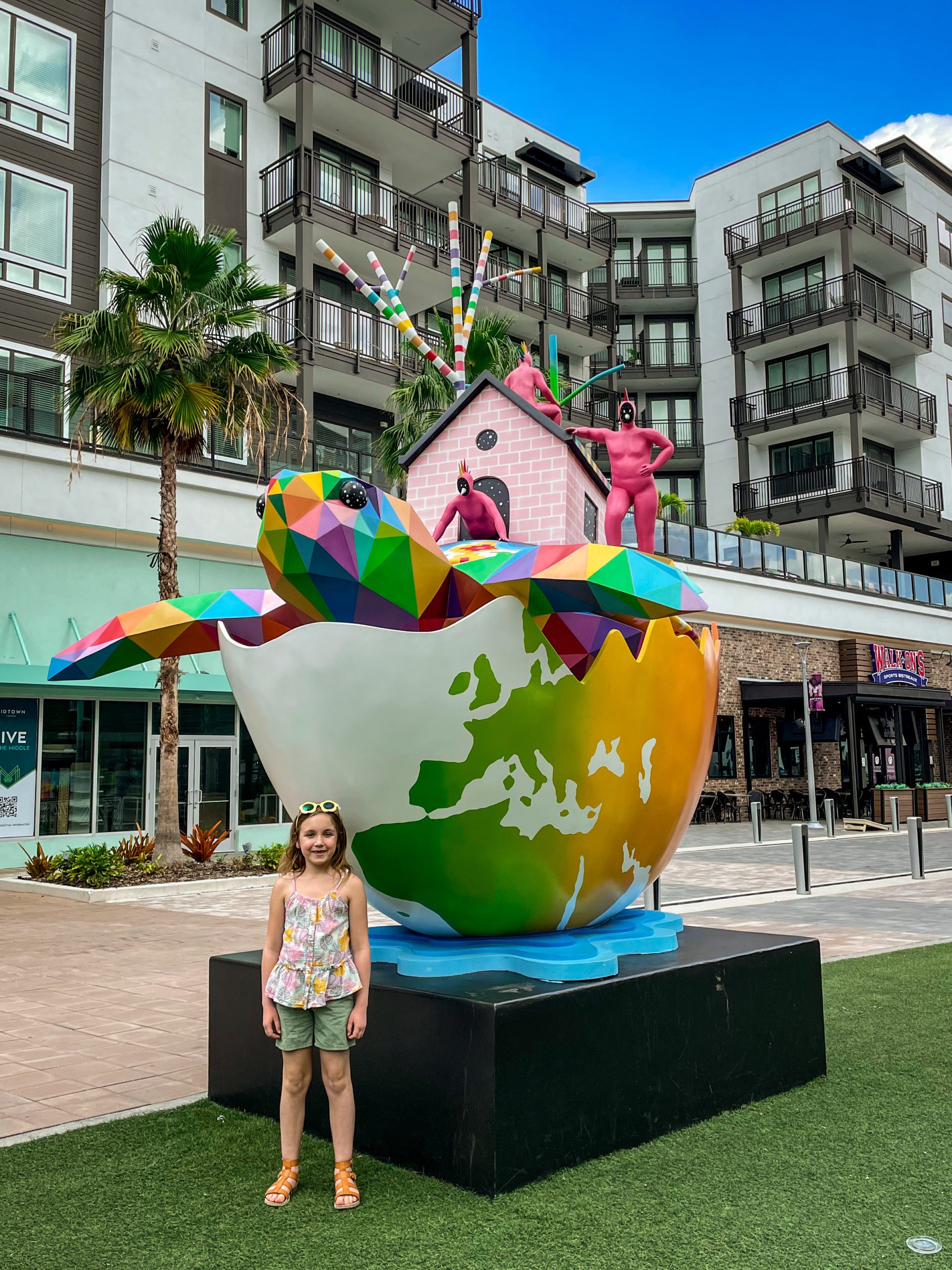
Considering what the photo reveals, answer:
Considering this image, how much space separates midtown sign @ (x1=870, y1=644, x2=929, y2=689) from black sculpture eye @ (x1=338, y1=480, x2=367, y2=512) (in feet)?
99.3

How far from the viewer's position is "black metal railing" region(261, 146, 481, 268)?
23188mm

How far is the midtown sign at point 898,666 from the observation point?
3175 centimetres

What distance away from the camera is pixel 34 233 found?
20.5 m

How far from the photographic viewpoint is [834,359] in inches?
1432

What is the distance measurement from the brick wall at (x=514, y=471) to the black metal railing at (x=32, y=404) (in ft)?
45.3

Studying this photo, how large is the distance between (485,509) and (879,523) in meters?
35.7

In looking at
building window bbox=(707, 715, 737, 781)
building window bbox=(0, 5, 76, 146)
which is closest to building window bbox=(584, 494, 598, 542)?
building window bbox=(0, 5, 76, 146)

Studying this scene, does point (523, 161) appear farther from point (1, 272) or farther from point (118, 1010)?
point (118, 1010)

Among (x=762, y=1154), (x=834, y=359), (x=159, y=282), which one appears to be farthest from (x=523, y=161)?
(x=762, y=1154)

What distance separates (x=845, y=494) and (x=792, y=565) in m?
6.35

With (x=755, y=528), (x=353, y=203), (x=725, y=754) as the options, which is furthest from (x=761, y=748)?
(x=353, y=203)

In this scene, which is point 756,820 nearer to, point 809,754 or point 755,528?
point 809,754

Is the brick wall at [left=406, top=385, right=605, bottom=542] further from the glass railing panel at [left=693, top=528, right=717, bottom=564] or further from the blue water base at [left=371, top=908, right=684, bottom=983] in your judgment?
the glass railing panel at [left=693, top=528, right=717, bottom=564]

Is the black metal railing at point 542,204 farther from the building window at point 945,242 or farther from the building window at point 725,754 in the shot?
the building window at point 725,754
